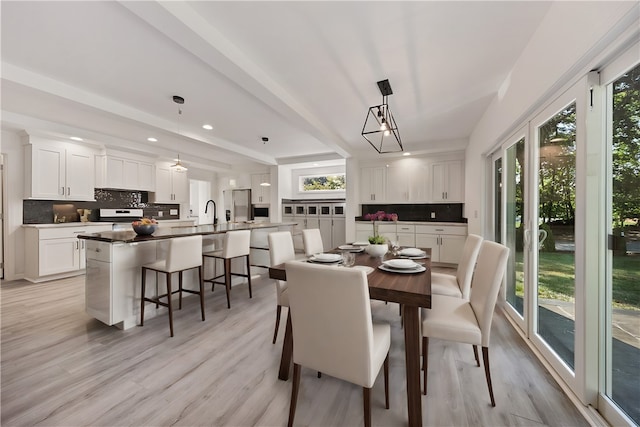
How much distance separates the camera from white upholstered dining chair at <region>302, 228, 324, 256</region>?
293 cm

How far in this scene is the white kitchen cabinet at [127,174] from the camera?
5.11 m

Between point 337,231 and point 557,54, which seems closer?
point 557,54

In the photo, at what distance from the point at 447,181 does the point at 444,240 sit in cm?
120

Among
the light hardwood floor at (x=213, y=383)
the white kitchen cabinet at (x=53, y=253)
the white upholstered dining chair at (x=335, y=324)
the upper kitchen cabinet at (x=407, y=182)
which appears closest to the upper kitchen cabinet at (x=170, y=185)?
the white kitchen cabinet at (x=53, y=253)

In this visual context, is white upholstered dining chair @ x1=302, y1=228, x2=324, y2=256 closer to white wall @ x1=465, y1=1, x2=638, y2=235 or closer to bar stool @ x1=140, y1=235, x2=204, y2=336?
bar stool @ x1=140, y1=235, x2=204, y2=336

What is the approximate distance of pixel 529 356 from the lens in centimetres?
201

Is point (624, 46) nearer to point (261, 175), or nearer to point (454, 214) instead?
point (454, 214)

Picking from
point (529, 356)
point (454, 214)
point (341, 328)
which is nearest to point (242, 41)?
point (341, 328)

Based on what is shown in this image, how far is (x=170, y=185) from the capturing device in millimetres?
6328

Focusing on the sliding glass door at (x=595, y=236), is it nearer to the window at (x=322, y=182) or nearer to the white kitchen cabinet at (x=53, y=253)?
the window at (x=322, y=182)

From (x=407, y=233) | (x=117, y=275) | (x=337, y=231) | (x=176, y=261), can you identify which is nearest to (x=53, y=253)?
(x=117, y=275)

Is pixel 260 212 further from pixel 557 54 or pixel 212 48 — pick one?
pixel 557 54

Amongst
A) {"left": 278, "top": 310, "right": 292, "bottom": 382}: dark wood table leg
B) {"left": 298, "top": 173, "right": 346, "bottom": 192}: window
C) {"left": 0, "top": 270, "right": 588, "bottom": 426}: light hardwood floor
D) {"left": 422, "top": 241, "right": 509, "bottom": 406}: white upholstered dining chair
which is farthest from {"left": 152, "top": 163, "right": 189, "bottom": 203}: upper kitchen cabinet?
{"left": 422, "top": 241, "right": 509, "bottom": 406}: white upholstered dining chair

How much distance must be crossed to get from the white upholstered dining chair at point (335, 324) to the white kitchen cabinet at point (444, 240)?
4281mm
